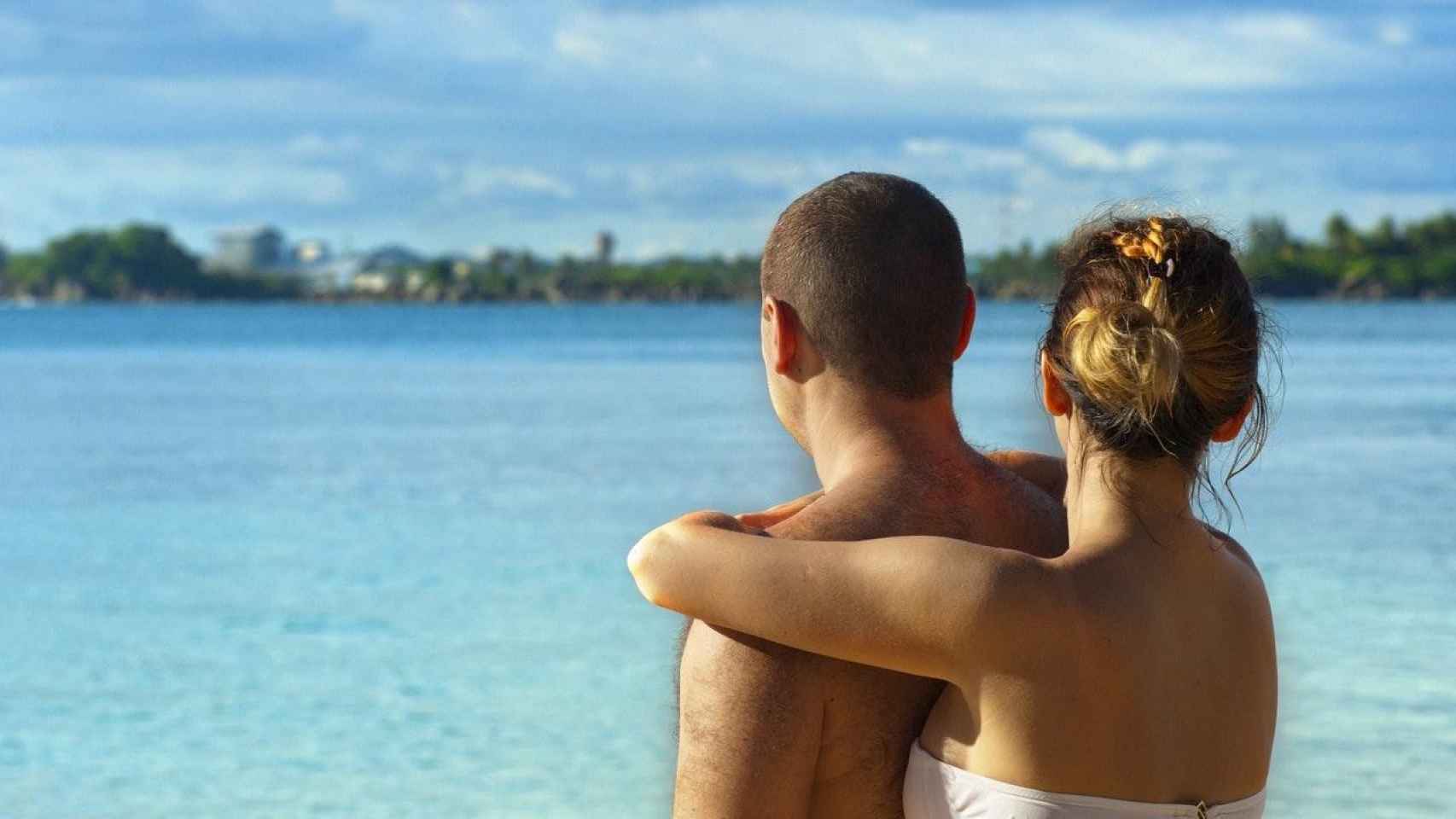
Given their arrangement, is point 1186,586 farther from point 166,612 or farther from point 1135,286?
point 166,612

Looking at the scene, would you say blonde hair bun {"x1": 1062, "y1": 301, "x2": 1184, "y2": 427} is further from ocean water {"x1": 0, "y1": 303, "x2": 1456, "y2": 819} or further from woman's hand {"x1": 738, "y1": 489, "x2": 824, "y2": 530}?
ocean water {"x1": 0, "y1": 303, "x2": 1456, "y2": 819}

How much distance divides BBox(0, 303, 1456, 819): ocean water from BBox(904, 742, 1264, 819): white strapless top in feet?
2.87

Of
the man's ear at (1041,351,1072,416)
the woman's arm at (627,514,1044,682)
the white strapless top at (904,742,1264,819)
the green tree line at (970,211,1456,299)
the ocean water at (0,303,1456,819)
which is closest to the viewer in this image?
the woman's arm at (627,514,1044,682)

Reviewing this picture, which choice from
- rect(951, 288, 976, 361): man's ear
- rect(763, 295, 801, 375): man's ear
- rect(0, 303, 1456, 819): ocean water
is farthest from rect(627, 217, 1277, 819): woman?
rect(0, 303, 1456, 819): ocean water

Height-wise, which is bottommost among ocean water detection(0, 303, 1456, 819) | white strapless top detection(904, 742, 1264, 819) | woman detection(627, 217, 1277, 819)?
ocean water detection(0, 303, 1456, 819)

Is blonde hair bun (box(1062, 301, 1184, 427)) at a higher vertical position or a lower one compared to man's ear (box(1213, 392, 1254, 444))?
higher

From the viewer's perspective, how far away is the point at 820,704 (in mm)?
2273

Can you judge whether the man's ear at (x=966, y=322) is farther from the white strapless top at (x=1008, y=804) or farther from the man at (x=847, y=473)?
the white strapless top at (x=1008, y=804)

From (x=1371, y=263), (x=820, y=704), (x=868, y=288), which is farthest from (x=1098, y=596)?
(x=1371, y=263)

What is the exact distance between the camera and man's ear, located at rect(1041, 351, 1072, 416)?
91.0 inches

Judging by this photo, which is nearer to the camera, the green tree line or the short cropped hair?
the short cropped hair

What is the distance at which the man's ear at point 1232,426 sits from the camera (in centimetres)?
227

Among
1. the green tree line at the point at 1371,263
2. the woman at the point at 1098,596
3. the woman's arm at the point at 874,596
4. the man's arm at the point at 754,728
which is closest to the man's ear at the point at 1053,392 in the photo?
the woman at the point at 1098,596

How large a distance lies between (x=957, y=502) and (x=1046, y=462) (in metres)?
0.40
